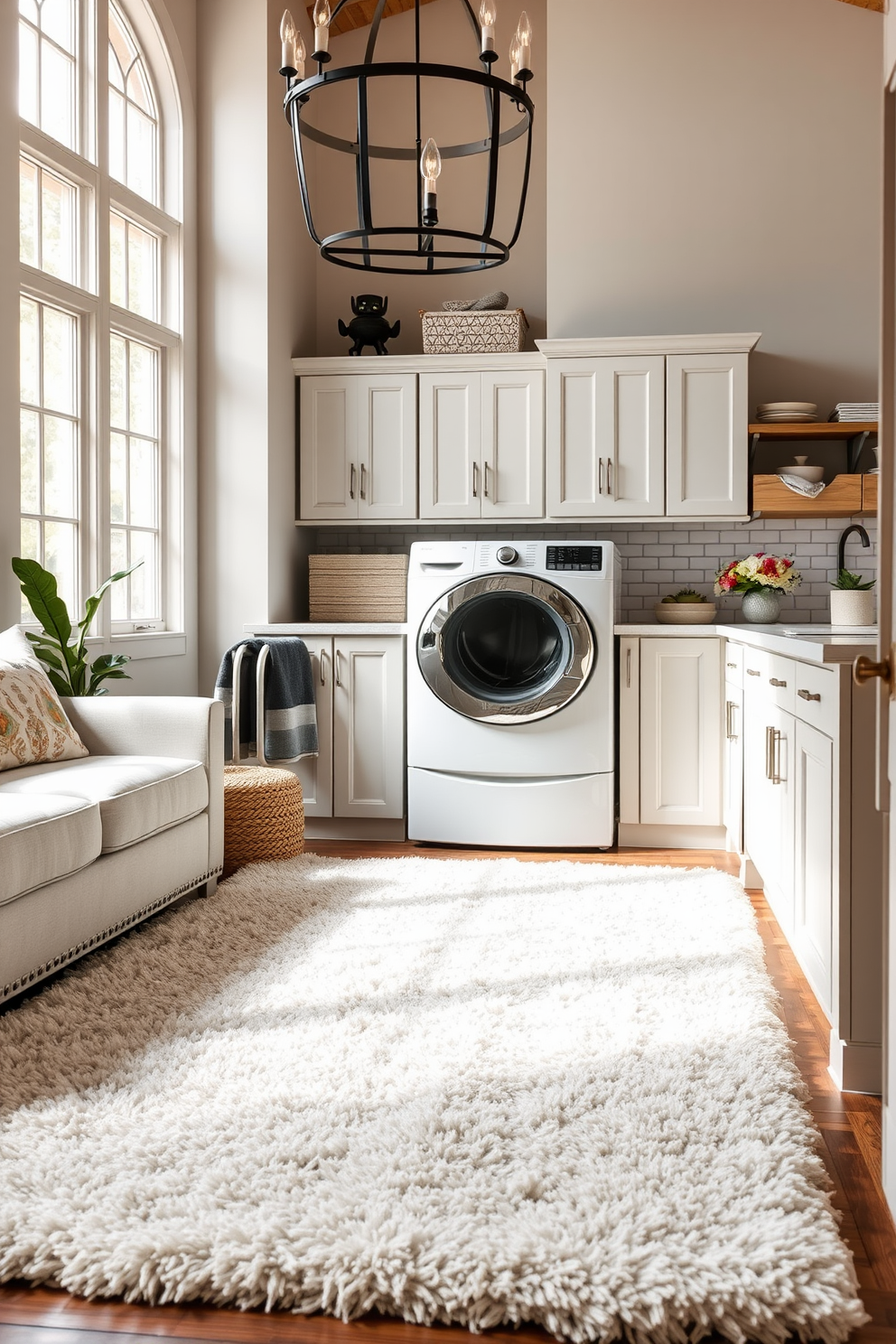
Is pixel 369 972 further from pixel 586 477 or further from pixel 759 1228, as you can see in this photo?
pixel 586 477

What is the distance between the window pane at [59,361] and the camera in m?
3.85

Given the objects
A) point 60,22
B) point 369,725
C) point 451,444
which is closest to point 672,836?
point 369,725

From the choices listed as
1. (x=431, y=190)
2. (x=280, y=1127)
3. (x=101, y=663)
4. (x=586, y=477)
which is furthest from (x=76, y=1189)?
(x=586, y=477)

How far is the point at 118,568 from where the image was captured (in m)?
Result: 4.33

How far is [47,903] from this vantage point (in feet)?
8.08

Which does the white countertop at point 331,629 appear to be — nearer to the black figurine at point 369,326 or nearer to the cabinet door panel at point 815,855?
the black figurine at point 369,326

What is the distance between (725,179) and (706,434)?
116 cm

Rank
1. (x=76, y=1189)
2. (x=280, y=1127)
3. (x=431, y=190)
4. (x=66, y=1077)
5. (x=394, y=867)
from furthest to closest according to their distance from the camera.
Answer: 1. (x=394, y=867)
2. (x=431, y=190)
3. (x=66, y=1077)
4. (x=280, y=1127)
5. (x=76, y=1189)

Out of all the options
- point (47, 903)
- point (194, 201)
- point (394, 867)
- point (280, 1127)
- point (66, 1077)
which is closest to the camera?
point (280, 1127)

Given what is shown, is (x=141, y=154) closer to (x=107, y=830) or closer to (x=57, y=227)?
(x=57, y=227)

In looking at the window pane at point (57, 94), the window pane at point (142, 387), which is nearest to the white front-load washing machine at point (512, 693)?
the window pane at point (142, 387)

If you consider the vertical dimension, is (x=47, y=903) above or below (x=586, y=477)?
below

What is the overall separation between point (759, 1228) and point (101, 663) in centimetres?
279

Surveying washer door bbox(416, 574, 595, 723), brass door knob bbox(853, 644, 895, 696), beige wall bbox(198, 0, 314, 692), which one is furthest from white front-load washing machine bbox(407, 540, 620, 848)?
brass door knob bbox(853, 644, 895, 696)
